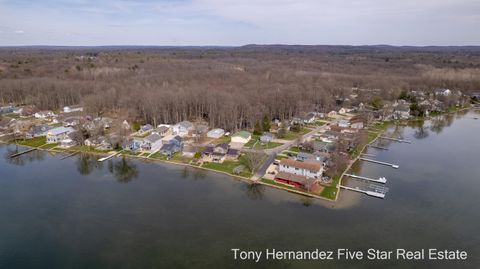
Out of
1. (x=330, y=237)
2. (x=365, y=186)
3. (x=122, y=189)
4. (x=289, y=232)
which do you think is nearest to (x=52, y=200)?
(x=122, y=189)

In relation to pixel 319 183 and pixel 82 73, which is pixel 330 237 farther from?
pixel 82 73

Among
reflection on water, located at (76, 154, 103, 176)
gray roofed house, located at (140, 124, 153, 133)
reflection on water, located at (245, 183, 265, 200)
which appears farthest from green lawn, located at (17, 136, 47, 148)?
reflection on water, located at (245, 183, 265, 200)

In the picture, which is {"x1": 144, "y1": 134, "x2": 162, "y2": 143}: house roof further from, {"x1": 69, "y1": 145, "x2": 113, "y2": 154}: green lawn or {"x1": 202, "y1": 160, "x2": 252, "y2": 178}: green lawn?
{"x1": 202, "y1": 160, "x2": 252, "y2": 178}: green lawn

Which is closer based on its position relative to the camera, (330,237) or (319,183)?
(330,237)

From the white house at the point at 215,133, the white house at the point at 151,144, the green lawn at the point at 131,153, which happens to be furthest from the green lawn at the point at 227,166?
the white house at the point at 215,133

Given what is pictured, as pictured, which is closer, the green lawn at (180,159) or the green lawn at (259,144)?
the green lawn at (180,159)

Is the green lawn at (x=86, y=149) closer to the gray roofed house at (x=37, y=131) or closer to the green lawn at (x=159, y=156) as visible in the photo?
the green lawn at (x=159, y=156)

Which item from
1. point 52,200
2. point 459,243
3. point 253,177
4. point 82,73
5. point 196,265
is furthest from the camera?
point 82,73
